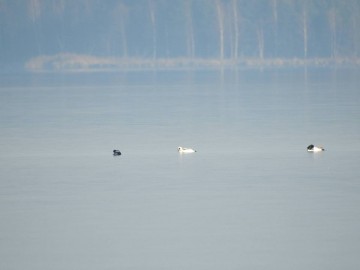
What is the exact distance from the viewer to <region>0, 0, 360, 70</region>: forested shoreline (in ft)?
297

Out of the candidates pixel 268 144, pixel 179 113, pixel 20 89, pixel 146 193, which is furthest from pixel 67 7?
pixel 146 193

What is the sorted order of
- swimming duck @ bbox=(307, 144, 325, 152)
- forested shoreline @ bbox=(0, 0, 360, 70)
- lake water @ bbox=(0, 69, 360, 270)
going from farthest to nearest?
forested shoreline @ bbox=(0, 0, 360, 70), swimming duck @ bbox=(307, 144, 325, 152), lake water @ bbox=(0, 69, 360, 270)

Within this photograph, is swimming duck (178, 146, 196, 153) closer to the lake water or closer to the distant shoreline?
the lake water

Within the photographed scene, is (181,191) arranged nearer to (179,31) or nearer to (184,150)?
(184,150)

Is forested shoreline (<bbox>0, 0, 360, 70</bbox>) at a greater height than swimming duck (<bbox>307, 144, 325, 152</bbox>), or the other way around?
forested shoreline (<bbox>0, 0, 360, 70</bbox>)

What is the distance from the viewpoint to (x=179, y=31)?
94562 millimetres

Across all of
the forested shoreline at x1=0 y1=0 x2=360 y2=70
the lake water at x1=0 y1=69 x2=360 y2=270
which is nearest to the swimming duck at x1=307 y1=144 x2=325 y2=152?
the lake water at x1=0 y1=69 x2=360 y2=270

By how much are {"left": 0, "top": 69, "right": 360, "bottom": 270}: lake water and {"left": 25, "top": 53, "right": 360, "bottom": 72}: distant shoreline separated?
2105 inches

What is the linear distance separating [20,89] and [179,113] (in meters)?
18.1

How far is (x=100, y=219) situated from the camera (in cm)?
1438

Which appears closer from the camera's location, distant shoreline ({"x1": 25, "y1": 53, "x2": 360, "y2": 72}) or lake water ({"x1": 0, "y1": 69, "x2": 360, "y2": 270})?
lake water ({"x1": 0, "y1": 69, "x2": 360, "y2": 270})

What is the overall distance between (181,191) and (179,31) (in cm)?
7866

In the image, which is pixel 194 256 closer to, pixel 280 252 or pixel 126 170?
pixel 280 252

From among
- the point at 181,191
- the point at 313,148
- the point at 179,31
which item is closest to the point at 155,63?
the point at 179,31
